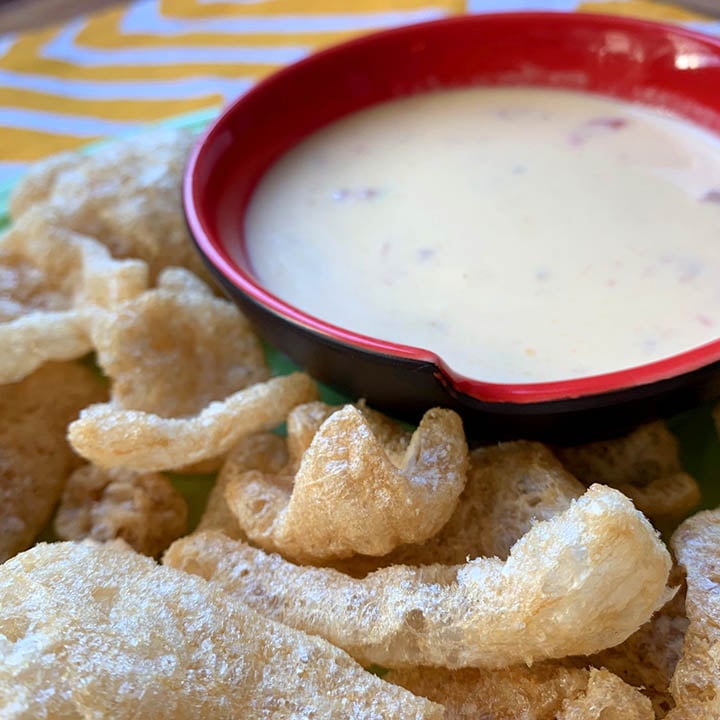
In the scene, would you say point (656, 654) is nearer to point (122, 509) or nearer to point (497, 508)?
point (497, 508)

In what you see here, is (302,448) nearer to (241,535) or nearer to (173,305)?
(241,535)

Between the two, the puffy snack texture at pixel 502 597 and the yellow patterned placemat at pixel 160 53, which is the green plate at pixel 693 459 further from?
the yellow patterned placemat at pixel 160 53

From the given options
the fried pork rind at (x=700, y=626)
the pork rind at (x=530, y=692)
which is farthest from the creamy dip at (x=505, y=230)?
the pork rind at (x=530, y=692)

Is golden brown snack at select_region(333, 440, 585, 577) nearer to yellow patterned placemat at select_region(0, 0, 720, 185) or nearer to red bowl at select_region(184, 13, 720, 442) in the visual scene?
red bowl at select_region(184, 13, 720, 442)

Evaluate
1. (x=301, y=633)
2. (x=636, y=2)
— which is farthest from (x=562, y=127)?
(x=301, y=633)

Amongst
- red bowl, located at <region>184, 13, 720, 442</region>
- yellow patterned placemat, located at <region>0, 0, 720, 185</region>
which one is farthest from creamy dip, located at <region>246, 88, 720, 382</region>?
yellow patterned placemat, located at <region>0, 0, 720, 185</region>

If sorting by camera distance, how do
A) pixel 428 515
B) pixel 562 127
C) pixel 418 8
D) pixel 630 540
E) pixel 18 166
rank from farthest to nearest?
1. pixel 418 8
2. pixel 18 166
3. pixel 562 127
4. pixel 428 515
5. pixel 630 540
